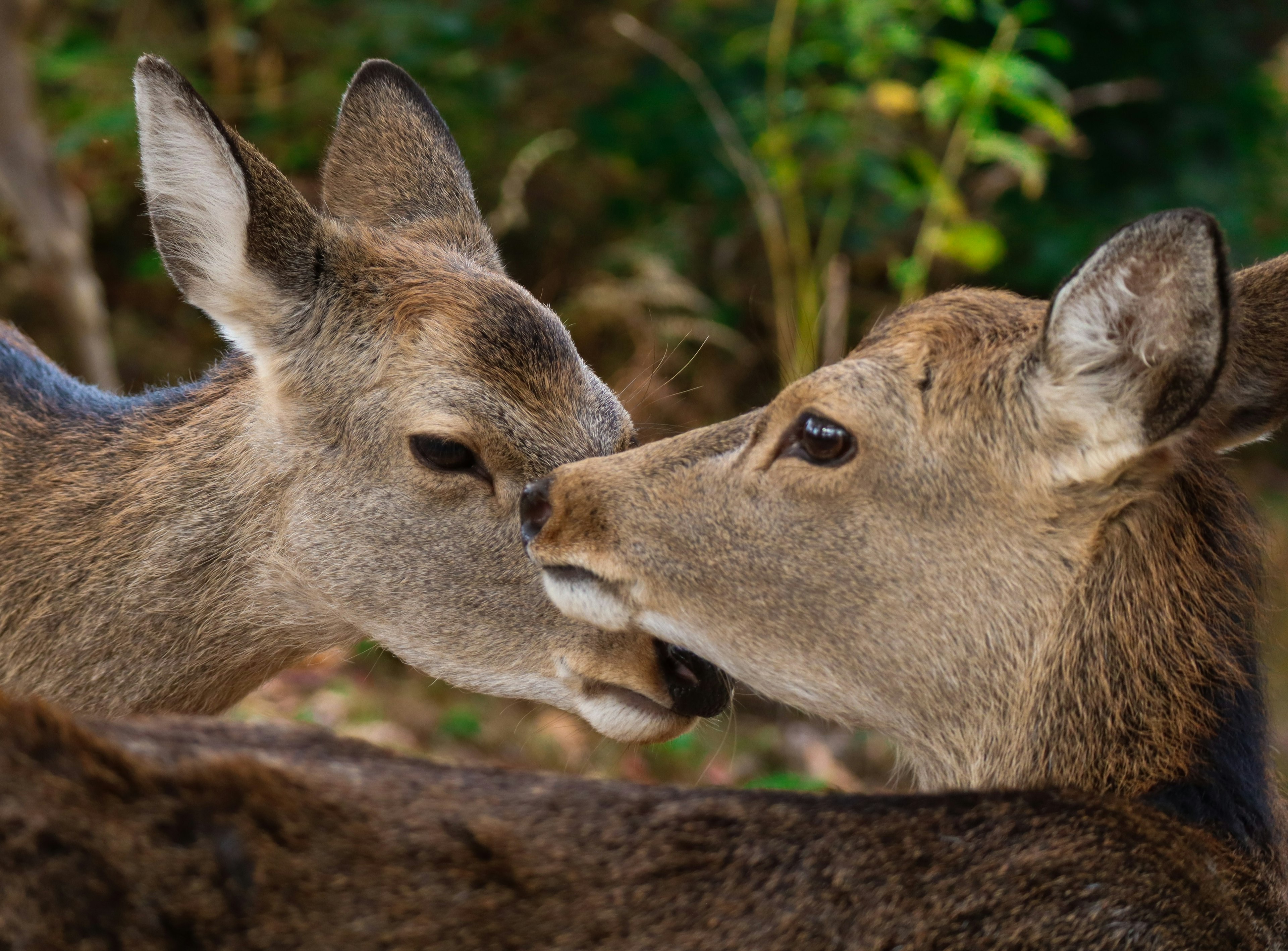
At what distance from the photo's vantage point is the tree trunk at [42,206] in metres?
7.91

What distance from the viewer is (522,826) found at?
246cm

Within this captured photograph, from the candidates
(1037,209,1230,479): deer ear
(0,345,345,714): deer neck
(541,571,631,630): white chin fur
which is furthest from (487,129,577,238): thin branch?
(1037,209,1230,479): deer ear

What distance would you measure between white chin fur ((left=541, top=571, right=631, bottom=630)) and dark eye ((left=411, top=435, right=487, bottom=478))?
63 centimetres

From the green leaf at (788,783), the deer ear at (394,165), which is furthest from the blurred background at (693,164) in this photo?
the deer ear at (394,165)

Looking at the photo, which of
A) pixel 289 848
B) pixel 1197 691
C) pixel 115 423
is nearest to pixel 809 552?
pixel 1197 691

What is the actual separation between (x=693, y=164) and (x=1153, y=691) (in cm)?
674

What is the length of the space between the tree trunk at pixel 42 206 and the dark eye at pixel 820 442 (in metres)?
5.61

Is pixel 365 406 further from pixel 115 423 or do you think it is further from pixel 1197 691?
pixel 1197 691

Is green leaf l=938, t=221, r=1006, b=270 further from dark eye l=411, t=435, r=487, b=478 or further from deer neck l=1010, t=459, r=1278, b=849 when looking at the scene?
deer neck l=1010, t=459, r=1278, b=849

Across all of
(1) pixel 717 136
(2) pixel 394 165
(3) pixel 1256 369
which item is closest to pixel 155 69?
(2) pixel 394 165

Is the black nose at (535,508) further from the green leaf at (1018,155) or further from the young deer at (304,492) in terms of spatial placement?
the green leaf at (1018,155)

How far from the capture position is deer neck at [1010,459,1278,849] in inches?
114

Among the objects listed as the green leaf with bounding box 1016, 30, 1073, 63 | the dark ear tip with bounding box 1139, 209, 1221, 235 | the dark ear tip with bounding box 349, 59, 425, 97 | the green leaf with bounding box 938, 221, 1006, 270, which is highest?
the green leaf with bounding box 1016, 30, 1073, 63

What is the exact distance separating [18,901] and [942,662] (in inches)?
72.9
